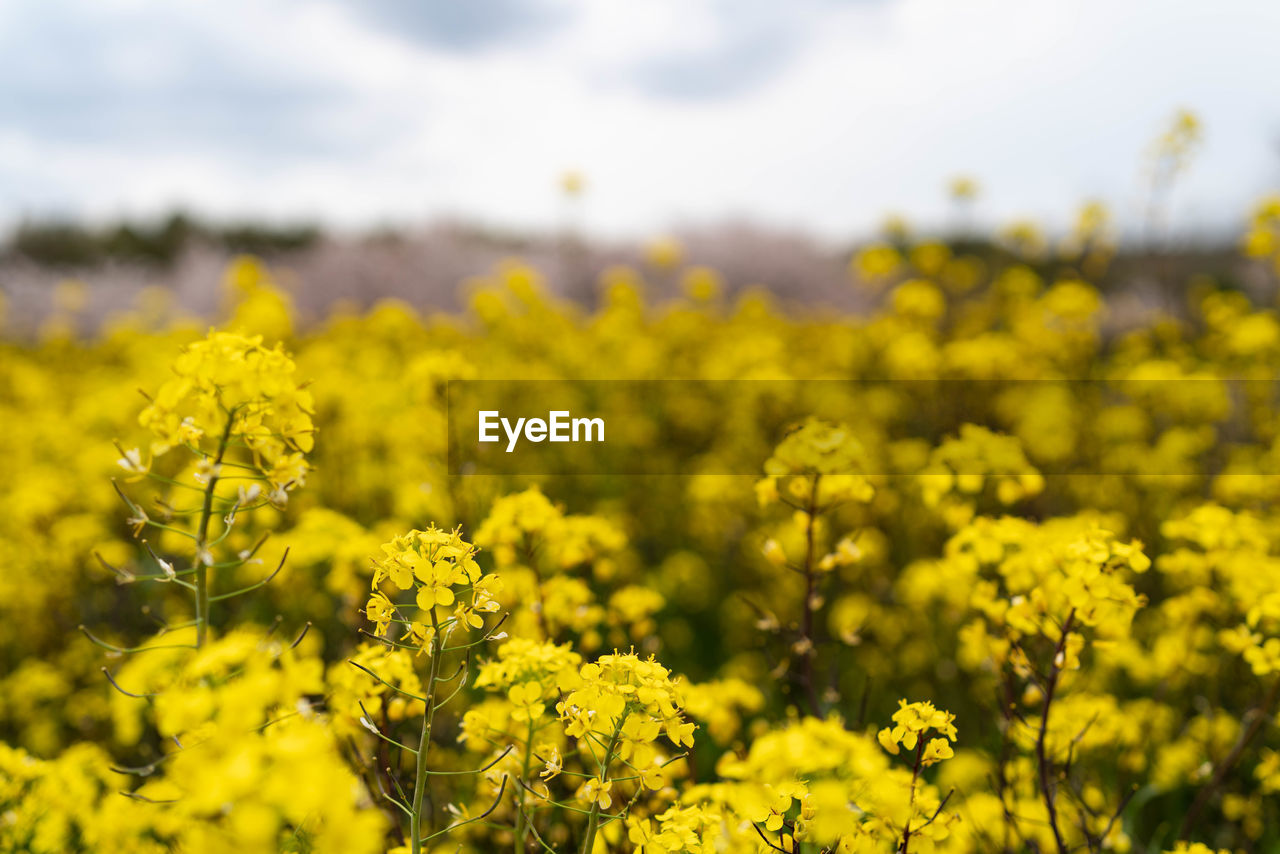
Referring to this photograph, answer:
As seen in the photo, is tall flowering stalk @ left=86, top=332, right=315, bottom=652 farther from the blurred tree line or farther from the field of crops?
the blurred tree line

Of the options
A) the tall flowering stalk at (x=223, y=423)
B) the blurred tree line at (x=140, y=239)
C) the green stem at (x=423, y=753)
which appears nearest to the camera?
the green stem at (x=423, y=753)

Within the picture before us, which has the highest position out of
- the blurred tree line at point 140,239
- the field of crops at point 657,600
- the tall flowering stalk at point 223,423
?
the blurred tree line at point 140,239

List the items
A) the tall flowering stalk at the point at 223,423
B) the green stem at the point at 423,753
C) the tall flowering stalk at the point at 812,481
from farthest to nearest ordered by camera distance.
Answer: the tall flowering stalk at the point at 812,481
the tall flowering stalk at the point at 223,423
the green stem at the point at 423,753

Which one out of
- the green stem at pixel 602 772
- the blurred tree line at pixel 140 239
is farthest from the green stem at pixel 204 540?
the blurred tree line at pixel 140 239

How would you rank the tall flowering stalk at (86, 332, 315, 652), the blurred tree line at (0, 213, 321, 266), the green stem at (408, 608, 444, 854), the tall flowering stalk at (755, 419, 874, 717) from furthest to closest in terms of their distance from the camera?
the blurred tree line at (0, 213, 321, 266)
the tall flowering stalk at (755, 419, 874, 717)
the tall flowering stalk at (86, 332, 315, 652)
the green stem at (408, 608, 444, 854)

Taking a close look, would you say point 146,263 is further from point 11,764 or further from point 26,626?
point 11,764

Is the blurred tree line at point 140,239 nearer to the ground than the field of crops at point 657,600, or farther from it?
farther from it

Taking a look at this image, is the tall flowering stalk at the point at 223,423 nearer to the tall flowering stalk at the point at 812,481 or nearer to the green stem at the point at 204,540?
the green stem at the point at 204,540

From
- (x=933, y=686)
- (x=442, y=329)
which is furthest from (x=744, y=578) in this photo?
(x=442, y=329)

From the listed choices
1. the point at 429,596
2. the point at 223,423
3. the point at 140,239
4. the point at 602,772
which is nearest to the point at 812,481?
the point at 602,772

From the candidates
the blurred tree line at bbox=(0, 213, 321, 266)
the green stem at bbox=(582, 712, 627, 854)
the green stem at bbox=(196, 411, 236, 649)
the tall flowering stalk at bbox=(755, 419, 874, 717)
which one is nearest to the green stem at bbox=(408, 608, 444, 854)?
the green stem at bbox=(582, 712, 627, 854)
